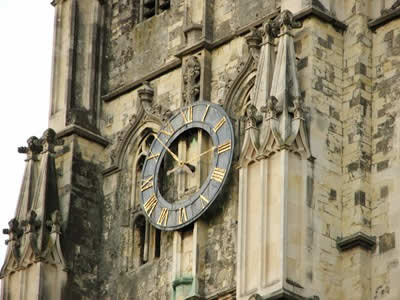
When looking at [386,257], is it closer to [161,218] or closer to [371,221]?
[371,221]

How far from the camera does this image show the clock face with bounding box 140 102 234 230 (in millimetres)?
32906

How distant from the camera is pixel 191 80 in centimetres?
3403

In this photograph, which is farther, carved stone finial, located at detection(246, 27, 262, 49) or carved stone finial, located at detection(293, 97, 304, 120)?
carved stone finial, located at detection(246, 27, 262, 49)

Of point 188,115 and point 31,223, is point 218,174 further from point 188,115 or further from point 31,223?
point 31,223

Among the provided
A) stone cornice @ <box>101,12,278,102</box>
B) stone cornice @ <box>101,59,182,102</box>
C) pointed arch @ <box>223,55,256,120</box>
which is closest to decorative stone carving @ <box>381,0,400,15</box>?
stone cornice @ <box>101,12,278,102</box>

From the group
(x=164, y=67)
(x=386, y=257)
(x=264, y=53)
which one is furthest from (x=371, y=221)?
(x=164, y=67)

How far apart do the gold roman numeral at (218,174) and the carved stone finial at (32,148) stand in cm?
310

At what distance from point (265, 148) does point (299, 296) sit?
205 centimetres

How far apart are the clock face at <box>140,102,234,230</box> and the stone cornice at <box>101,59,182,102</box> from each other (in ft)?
2.95

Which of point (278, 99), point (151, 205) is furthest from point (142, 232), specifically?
point (278, 99)

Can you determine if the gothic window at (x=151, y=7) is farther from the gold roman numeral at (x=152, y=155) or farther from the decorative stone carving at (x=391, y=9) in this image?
the decorative stone carving at (x=391, y=9)

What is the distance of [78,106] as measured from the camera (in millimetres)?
35625

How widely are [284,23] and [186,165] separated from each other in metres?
2.72

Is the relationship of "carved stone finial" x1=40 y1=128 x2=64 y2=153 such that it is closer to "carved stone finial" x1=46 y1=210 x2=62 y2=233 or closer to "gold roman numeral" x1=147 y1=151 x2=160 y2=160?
"carved stone finial" x1=46 y1=210 x2=62 y2=233
